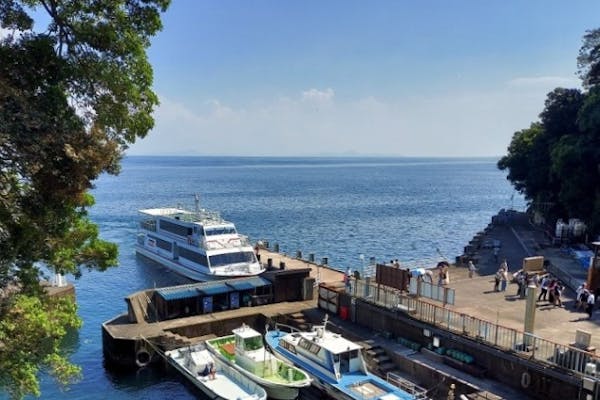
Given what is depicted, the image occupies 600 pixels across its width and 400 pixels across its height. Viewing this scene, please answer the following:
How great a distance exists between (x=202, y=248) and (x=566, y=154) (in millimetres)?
31437

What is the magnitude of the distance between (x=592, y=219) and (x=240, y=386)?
3218 cm

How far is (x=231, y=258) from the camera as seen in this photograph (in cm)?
4262

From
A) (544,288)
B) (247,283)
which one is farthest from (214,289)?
(544,288)

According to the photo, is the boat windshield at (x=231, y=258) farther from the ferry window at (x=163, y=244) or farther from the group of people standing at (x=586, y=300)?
the group of people standing at (x=586, y=300)

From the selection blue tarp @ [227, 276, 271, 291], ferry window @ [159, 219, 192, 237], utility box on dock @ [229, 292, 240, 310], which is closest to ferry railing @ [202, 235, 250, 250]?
ferry window @ [159, 219, 192, 237]

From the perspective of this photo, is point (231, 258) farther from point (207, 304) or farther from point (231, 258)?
point (207, 304)

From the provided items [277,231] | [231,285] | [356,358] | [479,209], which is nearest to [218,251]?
[231,285]

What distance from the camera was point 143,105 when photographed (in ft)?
37.0

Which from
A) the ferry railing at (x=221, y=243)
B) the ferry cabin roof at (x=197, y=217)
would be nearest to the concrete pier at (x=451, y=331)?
the ferry railing at (x=221, y=243)

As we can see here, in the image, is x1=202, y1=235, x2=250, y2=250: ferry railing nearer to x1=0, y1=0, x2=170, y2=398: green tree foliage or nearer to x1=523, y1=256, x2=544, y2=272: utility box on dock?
x1=523, y1=256, x2=544, y2=272: utility box on dock

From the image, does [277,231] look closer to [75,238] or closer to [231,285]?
[231,285]

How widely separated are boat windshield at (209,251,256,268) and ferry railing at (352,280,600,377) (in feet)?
54.6

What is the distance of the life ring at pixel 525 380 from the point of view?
1927 cm

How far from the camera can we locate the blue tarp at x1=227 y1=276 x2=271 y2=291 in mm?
32497
